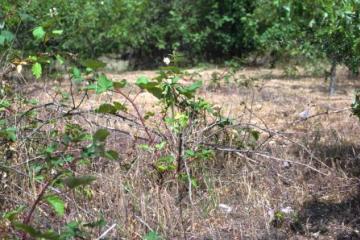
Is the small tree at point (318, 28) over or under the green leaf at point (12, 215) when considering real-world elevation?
over

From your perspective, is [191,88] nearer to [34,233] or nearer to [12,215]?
[12,215]

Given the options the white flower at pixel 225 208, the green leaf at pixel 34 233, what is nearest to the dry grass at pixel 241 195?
the white flower at pixel 225 208

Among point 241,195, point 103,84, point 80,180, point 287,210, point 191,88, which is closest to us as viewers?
point 80,180

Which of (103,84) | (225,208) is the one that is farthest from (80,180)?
(225,208)

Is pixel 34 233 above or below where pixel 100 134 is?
below

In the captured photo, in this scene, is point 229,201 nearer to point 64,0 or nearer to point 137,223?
point 137,223

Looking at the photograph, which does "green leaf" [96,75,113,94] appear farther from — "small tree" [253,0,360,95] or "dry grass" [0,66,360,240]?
"small tree" [253,0,360,95]

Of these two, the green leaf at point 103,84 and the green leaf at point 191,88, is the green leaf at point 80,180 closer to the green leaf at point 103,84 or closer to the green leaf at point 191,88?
the green leaf at point 103,84

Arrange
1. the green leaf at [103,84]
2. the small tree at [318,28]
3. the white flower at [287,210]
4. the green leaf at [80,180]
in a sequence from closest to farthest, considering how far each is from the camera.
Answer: the green leaf at [80,180], the green leaf at [103,84], the small tree at [318,28], the white flower at [287,210]

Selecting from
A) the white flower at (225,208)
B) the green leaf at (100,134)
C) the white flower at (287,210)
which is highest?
the green leaf at (100,134)

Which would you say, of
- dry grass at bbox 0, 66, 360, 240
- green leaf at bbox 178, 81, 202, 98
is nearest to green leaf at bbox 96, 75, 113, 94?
green leaf at bbox 178, 81, 202, 98

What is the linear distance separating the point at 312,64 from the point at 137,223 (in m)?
6.74

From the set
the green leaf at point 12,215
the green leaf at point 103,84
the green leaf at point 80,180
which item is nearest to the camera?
the green leaf at point 80,180

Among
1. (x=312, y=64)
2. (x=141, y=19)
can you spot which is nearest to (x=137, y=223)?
(x=312, y=64)
